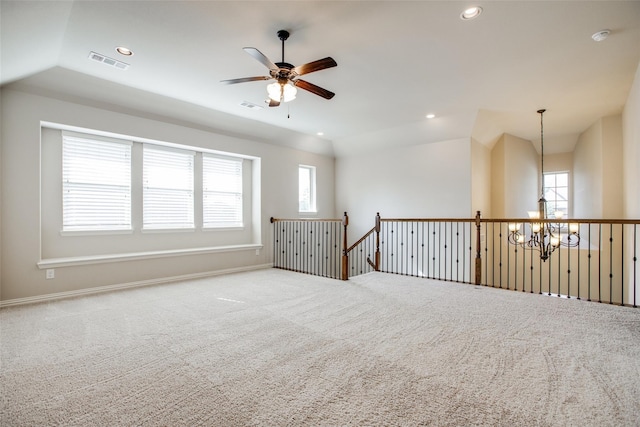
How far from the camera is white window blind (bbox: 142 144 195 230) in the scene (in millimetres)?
5430

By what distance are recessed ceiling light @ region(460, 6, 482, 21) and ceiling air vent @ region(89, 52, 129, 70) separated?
12.7ft

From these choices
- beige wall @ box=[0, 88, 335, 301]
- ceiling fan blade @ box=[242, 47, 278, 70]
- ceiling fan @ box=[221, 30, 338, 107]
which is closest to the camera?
ceiling fan blade @ box=[242, 47, 278, 70]

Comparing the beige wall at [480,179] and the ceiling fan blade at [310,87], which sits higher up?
the ceiling fan blade at [310,87]

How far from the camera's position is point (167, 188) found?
5.68m

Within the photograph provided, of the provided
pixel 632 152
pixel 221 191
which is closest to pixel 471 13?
pixel 632 152

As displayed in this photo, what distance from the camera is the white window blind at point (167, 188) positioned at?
5.43 m

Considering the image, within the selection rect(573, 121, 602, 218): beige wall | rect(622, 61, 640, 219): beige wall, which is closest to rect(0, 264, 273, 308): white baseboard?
rect(622, 61, 640, 219): beige wall

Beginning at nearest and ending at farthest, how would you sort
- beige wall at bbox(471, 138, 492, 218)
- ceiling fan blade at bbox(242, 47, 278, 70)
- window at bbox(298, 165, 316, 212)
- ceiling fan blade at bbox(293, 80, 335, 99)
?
ceiling fan blade at bbox(242, 47, 278, 70) < ceiling fan blade at bbox(293, 80, 335, 99) < beige wall at bbox(471, 138, 492, 218) < window at bbox(298, 165, 316, 212)

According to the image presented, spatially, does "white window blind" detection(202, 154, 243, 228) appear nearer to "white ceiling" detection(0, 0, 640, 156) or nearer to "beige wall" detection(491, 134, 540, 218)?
"white ceiling" detection(0, 0, 640, 156)

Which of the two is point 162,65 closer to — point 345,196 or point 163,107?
point 163,107

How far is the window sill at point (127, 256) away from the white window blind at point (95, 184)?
0.51 metres

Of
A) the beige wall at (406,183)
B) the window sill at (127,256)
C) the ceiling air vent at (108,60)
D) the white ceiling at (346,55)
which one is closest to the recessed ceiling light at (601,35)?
the white ceiling at (346,55)

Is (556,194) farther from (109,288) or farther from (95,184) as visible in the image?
(95,184)

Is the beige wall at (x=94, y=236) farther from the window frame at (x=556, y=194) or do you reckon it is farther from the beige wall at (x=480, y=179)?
the window frame at (x=556, y=194)
